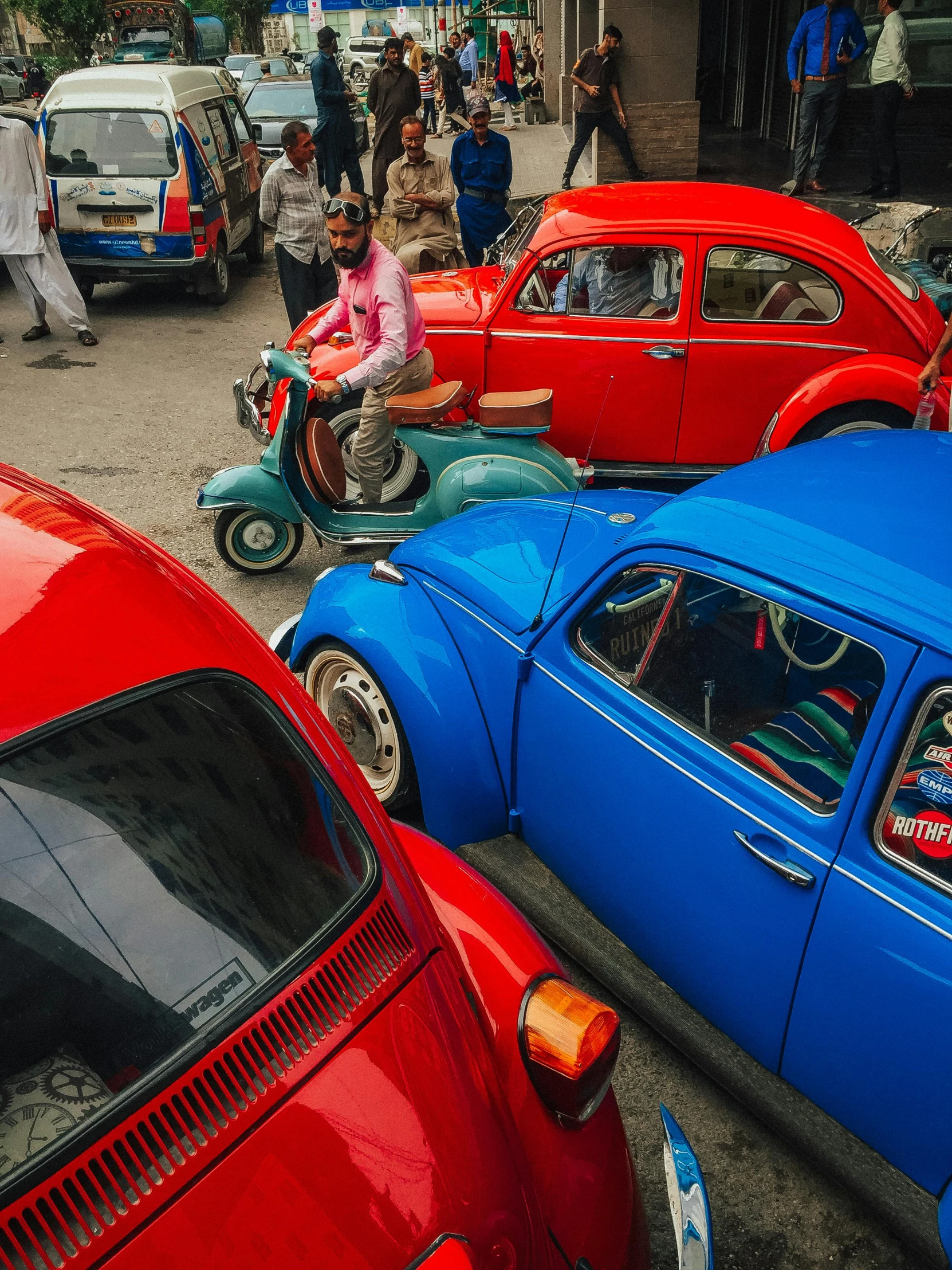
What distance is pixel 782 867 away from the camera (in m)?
2.23

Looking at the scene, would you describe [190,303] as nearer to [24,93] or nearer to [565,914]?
[565,914]

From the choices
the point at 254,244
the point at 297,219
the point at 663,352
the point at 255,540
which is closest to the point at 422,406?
the point at 255,540

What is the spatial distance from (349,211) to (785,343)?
99.1 inches

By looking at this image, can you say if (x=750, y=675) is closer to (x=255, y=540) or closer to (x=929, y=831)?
(x=929, y=831)

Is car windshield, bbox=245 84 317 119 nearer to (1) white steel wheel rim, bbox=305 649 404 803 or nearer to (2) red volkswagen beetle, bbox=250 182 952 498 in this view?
(2) red volkswagen beetle, bbox=250 182 952 498

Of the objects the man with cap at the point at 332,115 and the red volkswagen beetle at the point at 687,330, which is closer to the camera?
the red volkswagen beetle at the point at 687,330

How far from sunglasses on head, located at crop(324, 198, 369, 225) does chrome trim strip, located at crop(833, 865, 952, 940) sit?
410cm

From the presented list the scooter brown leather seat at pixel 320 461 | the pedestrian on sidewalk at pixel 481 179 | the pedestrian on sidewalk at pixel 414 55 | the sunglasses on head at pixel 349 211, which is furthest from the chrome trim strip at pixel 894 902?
the pedestrian on sidewalk at pixel 414 55

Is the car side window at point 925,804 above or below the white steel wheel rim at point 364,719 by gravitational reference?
above

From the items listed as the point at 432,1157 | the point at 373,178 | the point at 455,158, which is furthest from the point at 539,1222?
the point at 373,178

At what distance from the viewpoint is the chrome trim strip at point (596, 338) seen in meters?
5.82

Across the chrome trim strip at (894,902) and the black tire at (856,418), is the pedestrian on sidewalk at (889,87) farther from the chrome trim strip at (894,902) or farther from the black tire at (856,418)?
the chrome trim strip at (894,902)

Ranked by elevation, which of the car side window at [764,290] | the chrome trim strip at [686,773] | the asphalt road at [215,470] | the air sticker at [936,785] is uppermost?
the car side window at [764,290]

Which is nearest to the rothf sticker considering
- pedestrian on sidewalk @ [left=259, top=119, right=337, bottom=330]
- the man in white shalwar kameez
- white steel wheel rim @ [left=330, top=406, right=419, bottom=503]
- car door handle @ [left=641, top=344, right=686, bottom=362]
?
white steel wheel rim @ [left=330, top=406, right=419, bottom=503]
